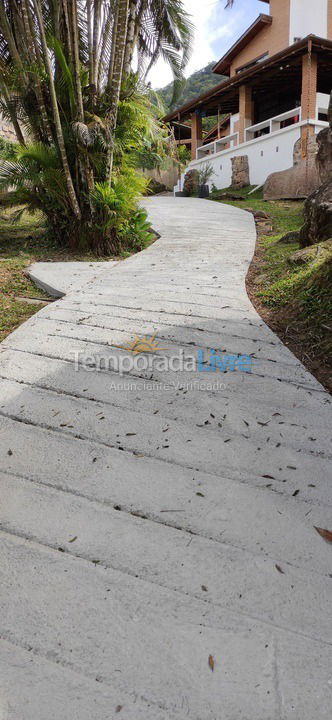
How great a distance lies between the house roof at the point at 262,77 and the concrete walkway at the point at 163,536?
15.0 m

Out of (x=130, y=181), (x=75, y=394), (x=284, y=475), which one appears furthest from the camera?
(x=130, y=181)

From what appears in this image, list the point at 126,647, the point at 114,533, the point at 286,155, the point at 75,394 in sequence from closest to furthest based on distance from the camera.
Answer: the point at 126,647 → the point at 114,533 → the point at 75,394 → the point at 286,155

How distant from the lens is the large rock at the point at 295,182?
11406mm

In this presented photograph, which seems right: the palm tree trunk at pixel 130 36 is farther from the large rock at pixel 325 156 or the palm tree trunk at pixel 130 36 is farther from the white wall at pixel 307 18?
the white wall at pixel 307 18

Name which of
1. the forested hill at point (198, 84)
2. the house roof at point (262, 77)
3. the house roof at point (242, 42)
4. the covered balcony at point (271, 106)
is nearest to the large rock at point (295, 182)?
the covered balcony at point (271, 106)

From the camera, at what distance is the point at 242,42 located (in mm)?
20469

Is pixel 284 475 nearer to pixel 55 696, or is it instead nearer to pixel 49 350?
pixel 55 696

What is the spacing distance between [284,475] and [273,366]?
119 centimetres

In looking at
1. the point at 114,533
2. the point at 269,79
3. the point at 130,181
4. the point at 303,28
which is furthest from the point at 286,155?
the point at 114,533

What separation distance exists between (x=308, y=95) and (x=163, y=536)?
16725 mm

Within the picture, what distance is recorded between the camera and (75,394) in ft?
9.41

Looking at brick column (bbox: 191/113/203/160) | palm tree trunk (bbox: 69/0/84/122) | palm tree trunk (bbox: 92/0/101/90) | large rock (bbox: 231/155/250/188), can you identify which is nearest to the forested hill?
brick column (bbox: 191/113/203/160)

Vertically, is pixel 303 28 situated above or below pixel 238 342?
above

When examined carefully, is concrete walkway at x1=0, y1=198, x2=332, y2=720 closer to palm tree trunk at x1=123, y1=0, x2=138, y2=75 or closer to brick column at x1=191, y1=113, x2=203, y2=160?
palm tree trunk at x1=123, y1=0, x2=138, y2=75
